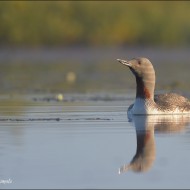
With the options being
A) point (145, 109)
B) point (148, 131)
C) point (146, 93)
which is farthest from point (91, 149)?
point (146, 93)

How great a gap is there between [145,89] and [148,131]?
368 centimetres

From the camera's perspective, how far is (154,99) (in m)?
18.2

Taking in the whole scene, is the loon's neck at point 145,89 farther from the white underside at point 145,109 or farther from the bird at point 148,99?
the white underside at point 145,109

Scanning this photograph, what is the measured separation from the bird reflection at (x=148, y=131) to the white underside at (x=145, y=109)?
139mm

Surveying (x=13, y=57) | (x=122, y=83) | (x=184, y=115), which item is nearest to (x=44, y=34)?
(x=13, y=57)

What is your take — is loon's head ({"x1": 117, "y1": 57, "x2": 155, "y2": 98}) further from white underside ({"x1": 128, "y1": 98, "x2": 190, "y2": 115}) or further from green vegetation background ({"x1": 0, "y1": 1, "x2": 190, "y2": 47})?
green vegetation background ({"x1": 0, "y1": 1, "x2": 190, "y2": 47})

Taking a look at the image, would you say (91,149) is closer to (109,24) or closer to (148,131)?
(148,131)

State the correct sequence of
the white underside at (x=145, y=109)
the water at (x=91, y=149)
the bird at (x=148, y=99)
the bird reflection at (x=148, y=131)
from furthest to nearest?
the bird at (x=148, y=99), the white underside at (x=145, y=109), the bird reflection at (x=148, y=131), the water at (x=91, y=149)

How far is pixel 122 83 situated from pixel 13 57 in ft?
66.9

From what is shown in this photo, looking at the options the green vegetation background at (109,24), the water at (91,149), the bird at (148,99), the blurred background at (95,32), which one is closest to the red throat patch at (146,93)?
the bird at (148,99)

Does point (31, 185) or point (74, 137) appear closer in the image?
point (31, 185)

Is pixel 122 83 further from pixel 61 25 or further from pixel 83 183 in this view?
pixel 61 25

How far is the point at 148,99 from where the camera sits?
1772cm

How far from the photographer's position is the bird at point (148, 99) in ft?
57.3
